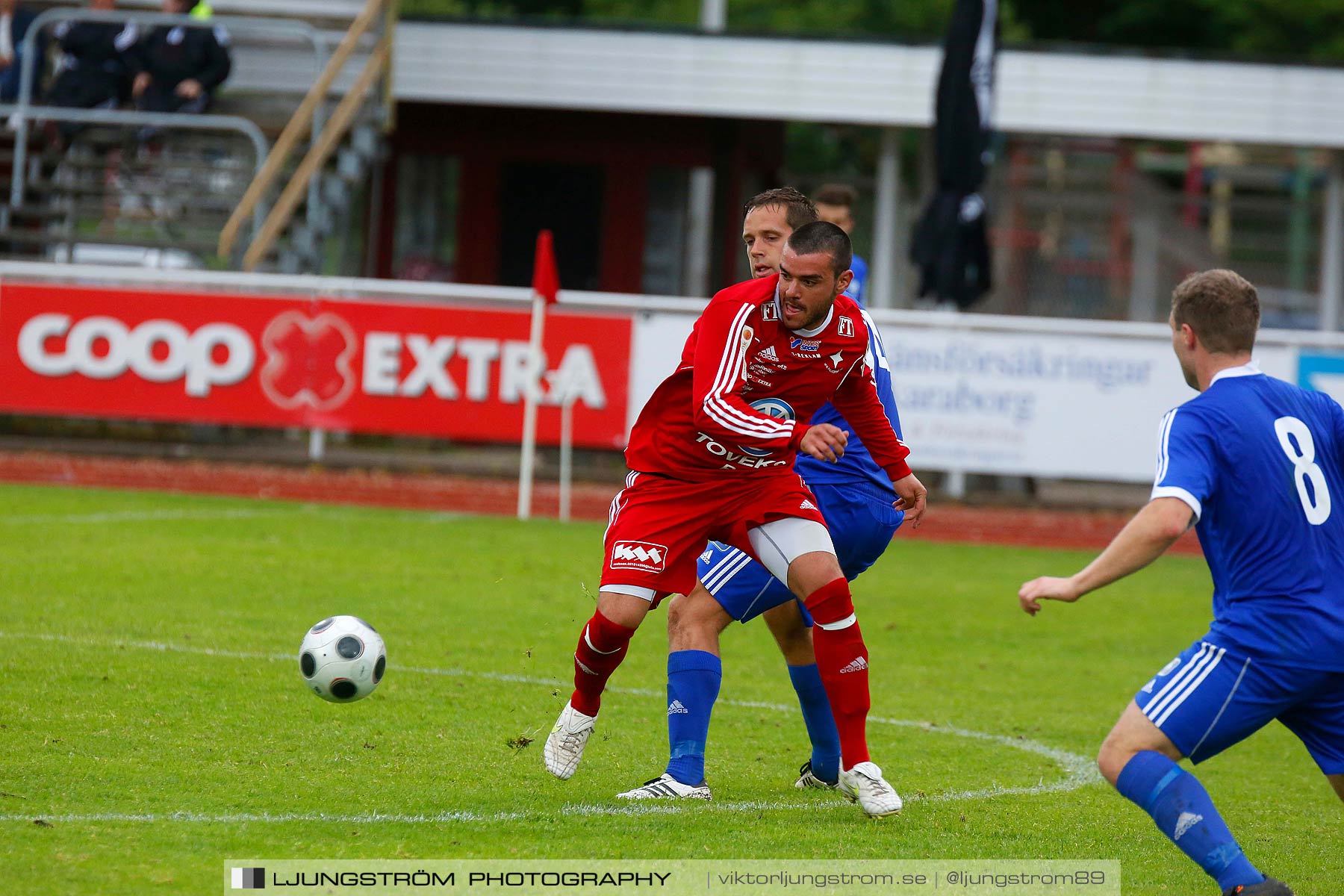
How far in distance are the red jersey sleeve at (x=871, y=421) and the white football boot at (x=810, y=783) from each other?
1104mm

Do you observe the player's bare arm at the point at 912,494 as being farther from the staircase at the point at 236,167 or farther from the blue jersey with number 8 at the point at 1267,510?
the staircase at the point at 236,167

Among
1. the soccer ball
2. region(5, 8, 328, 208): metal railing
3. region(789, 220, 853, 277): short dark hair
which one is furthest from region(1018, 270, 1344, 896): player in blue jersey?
region(5, 8, 328, 208): metal railing

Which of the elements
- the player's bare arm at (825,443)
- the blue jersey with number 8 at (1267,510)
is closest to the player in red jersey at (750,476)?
the player's bare arm at (825,443)

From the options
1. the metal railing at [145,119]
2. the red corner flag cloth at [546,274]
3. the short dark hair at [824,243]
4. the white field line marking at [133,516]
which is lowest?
the white field line marking at [133,516]

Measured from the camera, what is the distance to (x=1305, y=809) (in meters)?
5.84

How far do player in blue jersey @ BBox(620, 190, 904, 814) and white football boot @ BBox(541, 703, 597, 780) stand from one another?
0.68 feet

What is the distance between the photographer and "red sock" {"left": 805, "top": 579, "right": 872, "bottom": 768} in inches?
204

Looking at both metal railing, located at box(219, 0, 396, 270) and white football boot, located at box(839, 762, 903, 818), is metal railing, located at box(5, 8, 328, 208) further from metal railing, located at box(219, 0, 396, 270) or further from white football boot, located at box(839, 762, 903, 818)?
white football boot, located at box(839, 762, 903, 818)

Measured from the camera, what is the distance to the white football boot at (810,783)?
224 inches

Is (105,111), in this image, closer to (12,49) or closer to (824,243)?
(12,49)

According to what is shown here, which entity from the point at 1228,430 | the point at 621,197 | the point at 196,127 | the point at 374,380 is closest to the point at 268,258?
the point at 196,127

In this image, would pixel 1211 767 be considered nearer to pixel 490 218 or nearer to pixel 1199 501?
pixel 1199 501

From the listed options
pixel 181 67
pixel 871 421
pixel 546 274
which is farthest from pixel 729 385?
pixel 181 67

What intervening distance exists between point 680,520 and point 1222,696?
6.19ft
